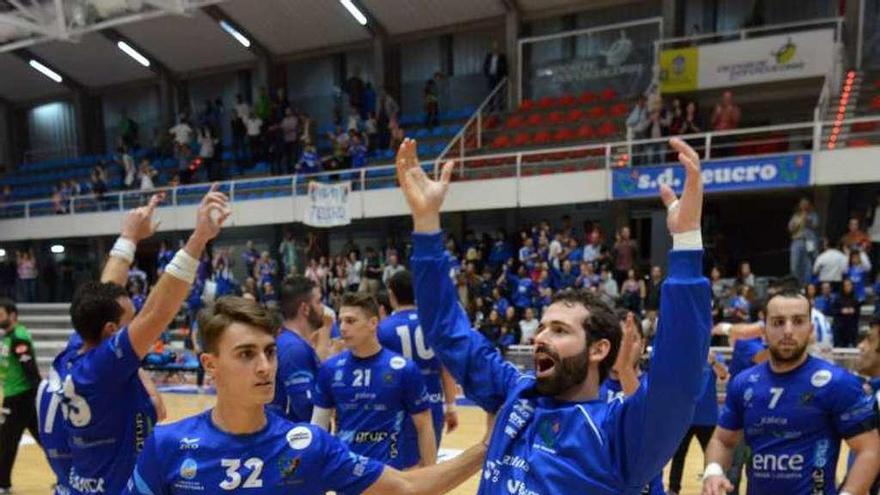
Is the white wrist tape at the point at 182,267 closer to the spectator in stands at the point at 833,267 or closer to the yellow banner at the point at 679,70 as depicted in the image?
the spectator in stands at the point at 833,267

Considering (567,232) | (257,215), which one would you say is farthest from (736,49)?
(257,215)

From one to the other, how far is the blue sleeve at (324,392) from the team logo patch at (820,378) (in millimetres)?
2681

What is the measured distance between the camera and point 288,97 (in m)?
24.7

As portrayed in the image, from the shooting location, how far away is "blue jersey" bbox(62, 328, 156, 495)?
3221mm

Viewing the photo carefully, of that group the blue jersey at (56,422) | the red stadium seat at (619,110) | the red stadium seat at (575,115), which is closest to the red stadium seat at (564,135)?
the red stadium seat at (575,115)

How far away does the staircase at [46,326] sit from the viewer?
18422 millimetres

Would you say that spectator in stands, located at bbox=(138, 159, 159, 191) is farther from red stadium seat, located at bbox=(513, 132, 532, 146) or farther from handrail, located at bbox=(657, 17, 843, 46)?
handrail, located at bbox=(657, 17, 843, 46)

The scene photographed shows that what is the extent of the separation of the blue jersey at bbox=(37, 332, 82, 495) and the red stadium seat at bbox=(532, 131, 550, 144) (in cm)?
1519

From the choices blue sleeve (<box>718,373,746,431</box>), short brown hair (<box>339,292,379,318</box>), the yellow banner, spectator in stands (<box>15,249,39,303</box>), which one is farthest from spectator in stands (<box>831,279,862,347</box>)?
spectator in stands (<box>15,249,39,303</box>)

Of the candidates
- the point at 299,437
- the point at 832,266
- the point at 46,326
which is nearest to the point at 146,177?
the point at 46,326

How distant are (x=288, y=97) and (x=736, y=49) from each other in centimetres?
1461

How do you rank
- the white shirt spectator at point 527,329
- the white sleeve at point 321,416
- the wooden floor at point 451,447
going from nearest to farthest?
the white sleeve at point 321,416, the wooden floor at point 451,447, the white shirt spectator at point 527,329

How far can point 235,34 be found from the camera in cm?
2302

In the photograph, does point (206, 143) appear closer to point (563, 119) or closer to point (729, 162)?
point (563, 119)
